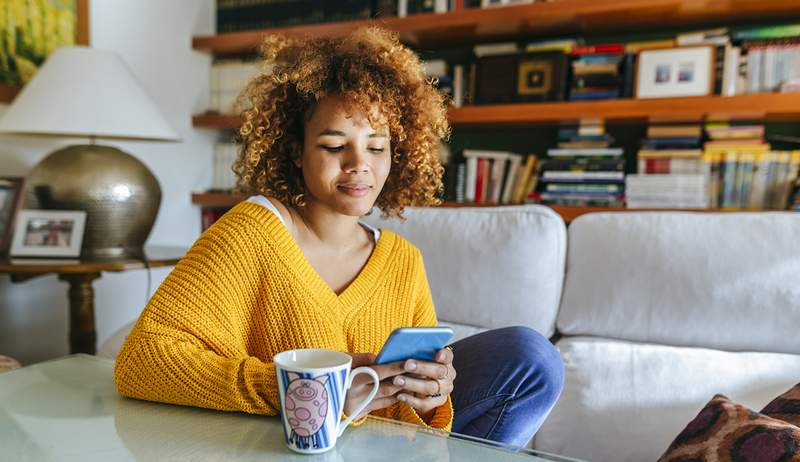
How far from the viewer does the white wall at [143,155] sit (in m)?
1.95

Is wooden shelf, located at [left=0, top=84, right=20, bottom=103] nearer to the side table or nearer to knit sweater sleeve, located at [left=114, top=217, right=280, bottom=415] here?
the side table

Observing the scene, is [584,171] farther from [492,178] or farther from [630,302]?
[630,302]

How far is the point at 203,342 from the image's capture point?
719mm

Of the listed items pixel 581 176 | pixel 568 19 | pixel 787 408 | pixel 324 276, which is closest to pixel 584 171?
pixel 581 176

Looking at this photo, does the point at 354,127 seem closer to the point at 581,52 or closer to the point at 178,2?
the point at 581,52

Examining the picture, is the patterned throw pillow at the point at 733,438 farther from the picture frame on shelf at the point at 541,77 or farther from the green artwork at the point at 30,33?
the green artwork at the point at 30,33

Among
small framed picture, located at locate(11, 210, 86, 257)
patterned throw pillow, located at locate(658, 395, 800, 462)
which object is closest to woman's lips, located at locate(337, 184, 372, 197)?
patterned throw pillow, located at locate(658, 395, 800, 462)

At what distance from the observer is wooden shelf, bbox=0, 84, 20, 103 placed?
183cm

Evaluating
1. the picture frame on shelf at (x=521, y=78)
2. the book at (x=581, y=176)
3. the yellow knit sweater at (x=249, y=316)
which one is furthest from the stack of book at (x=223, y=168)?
the yellow knit sweater at (x=249, y=316)

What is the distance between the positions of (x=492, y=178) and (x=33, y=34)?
1.63 m

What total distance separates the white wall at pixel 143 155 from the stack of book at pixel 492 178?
1155 mm

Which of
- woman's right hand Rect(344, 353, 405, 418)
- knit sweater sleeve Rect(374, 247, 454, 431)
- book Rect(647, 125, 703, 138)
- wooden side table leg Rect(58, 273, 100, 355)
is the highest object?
book Rect(647, 125, 703, 138)

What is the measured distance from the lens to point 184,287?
2.37 ft

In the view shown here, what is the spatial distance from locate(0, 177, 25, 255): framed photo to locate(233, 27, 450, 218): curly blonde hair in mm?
1113
